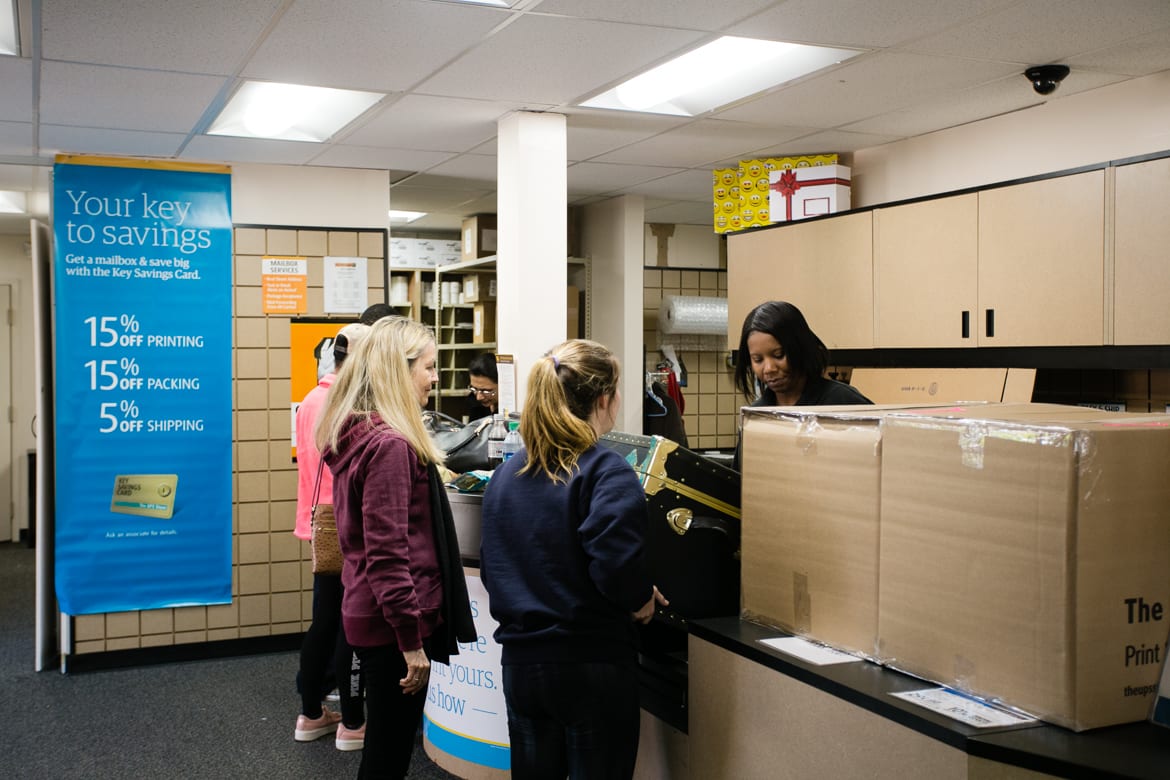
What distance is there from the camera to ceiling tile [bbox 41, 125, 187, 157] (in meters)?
4.10

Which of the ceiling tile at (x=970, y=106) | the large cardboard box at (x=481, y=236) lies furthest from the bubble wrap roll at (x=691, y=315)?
the ceiling tile at (x=970, y=106)

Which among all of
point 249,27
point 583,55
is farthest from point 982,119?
point 249,27

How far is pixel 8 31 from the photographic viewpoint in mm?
2939

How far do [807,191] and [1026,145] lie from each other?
Answer: 40.0 inches

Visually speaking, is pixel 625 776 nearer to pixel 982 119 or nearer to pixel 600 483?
pixel 600 483

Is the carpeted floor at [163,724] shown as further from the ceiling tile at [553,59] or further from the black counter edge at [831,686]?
the ceiling tile at [553,59]

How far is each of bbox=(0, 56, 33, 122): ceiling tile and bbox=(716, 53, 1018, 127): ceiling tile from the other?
2.46m

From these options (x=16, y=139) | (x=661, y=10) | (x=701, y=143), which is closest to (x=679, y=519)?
(x=661, y=10)

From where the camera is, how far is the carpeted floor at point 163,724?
11.2 feet

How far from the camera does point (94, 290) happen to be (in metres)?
4.59

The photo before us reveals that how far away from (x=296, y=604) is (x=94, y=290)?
5.94 ft

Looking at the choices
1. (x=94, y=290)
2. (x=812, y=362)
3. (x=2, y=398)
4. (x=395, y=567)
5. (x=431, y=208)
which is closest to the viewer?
(x=395, y=567)

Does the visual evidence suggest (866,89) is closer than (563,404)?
No

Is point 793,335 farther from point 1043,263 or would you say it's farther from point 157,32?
point 157,32
